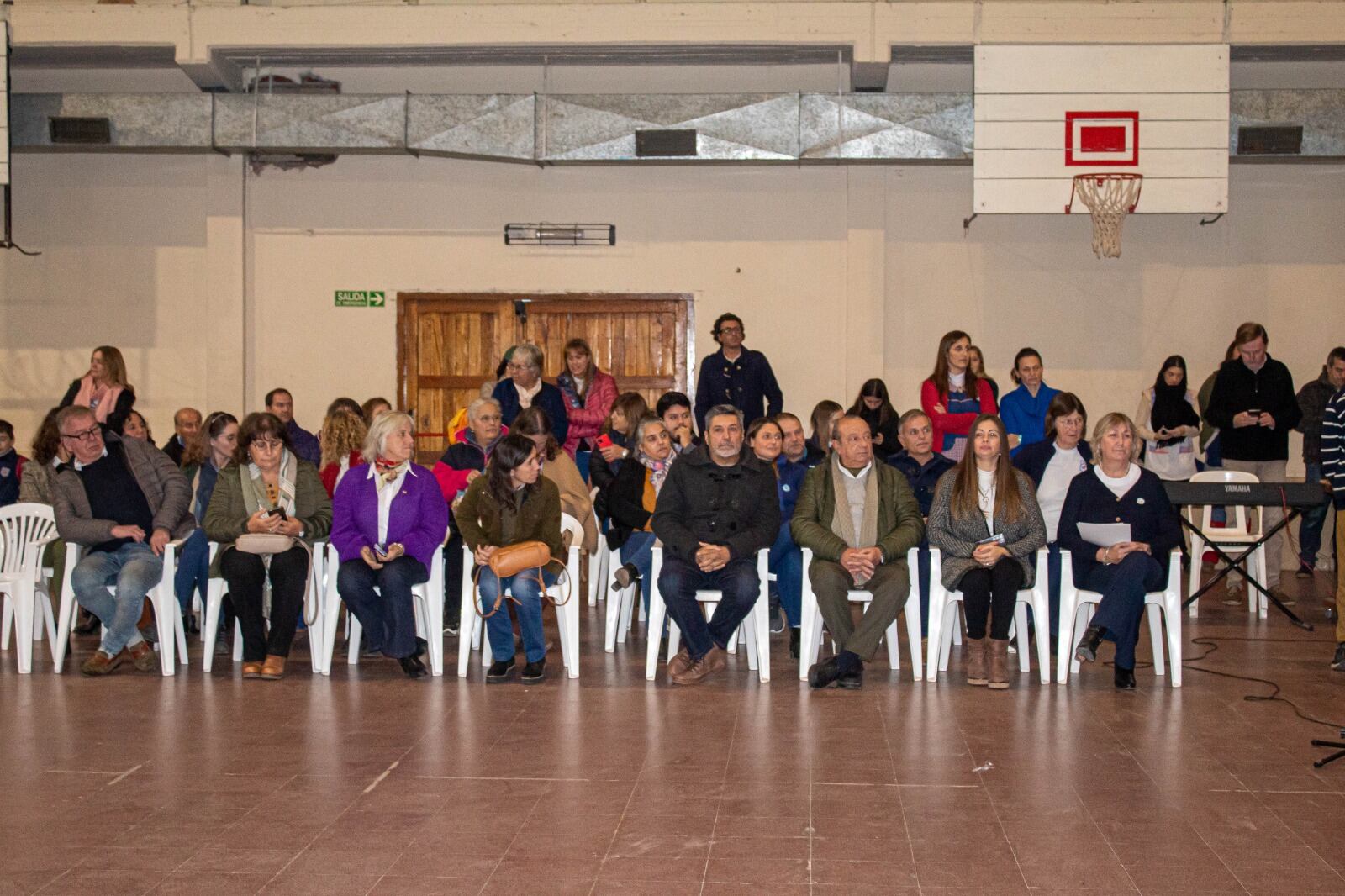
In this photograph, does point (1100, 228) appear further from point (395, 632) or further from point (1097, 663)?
point (395, 632)

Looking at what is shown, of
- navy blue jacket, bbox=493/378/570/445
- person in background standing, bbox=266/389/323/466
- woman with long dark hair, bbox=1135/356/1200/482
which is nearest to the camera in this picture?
person in background standing, bbox=266/389/323/466

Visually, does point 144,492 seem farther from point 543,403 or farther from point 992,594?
point 992,594

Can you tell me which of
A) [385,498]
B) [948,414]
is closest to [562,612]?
[385,498]

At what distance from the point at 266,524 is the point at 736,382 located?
3633mm

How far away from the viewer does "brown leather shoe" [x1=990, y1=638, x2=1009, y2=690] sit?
524 cm

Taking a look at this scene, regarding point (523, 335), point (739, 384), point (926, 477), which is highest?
point (523, 335)

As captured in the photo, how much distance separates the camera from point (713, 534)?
5.54 metres

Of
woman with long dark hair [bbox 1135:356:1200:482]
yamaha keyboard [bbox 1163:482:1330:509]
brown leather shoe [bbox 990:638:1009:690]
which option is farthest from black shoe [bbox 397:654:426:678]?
woman with long dark hair [bbox 1135:356:1200:482]

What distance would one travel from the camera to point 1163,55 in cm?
816

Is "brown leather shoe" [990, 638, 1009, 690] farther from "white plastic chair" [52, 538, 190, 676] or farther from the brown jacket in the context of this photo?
the brown jacket

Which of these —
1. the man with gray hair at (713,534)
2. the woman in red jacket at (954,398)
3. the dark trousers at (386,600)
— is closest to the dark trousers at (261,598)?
the dark trousers at (386,600)

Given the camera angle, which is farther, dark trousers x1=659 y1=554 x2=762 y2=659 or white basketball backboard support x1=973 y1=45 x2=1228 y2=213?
white basketball backboard support x1=973 y1=45 x2=1228 y2=213

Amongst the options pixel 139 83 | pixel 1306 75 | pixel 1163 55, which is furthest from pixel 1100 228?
pixel 139 83

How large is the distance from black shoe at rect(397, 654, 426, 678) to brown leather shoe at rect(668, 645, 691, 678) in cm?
100
